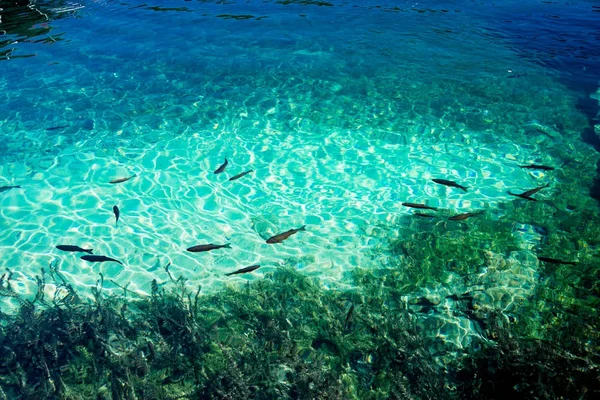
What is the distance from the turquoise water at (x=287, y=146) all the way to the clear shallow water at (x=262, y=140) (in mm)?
46

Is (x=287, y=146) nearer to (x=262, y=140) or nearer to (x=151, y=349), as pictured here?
(x=262, y=140)

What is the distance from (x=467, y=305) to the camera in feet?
17.6

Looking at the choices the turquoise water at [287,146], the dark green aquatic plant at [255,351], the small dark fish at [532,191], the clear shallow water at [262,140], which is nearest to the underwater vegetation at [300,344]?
the dark green aquatic plant at [255,351]

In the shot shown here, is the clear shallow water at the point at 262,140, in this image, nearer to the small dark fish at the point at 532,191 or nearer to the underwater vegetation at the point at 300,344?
the small dark fish at the point at 532,191

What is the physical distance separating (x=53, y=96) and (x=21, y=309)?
832cm

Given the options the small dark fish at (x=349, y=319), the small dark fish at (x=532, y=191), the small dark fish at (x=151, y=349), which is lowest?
the small dark fish at (x=151, y=349)

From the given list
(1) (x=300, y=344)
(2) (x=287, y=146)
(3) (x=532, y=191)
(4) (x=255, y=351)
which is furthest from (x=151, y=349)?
(3) (x=532, y=191)

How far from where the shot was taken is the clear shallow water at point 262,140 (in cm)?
657

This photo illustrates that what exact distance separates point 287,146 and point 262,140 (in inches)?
25.6

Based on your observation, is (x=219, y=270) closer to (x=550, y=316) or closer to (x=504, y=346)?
(x=504, y=346)

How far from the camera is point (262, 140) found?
9.21 metres

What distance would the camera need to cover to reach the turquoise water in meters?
6.28

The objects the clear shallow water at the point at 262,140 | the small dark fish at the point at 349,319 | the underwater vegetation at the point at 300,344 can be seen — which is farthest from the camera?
the clear shallow water at the point at 262,140

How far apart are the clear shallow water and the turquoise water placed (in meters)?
0.05
